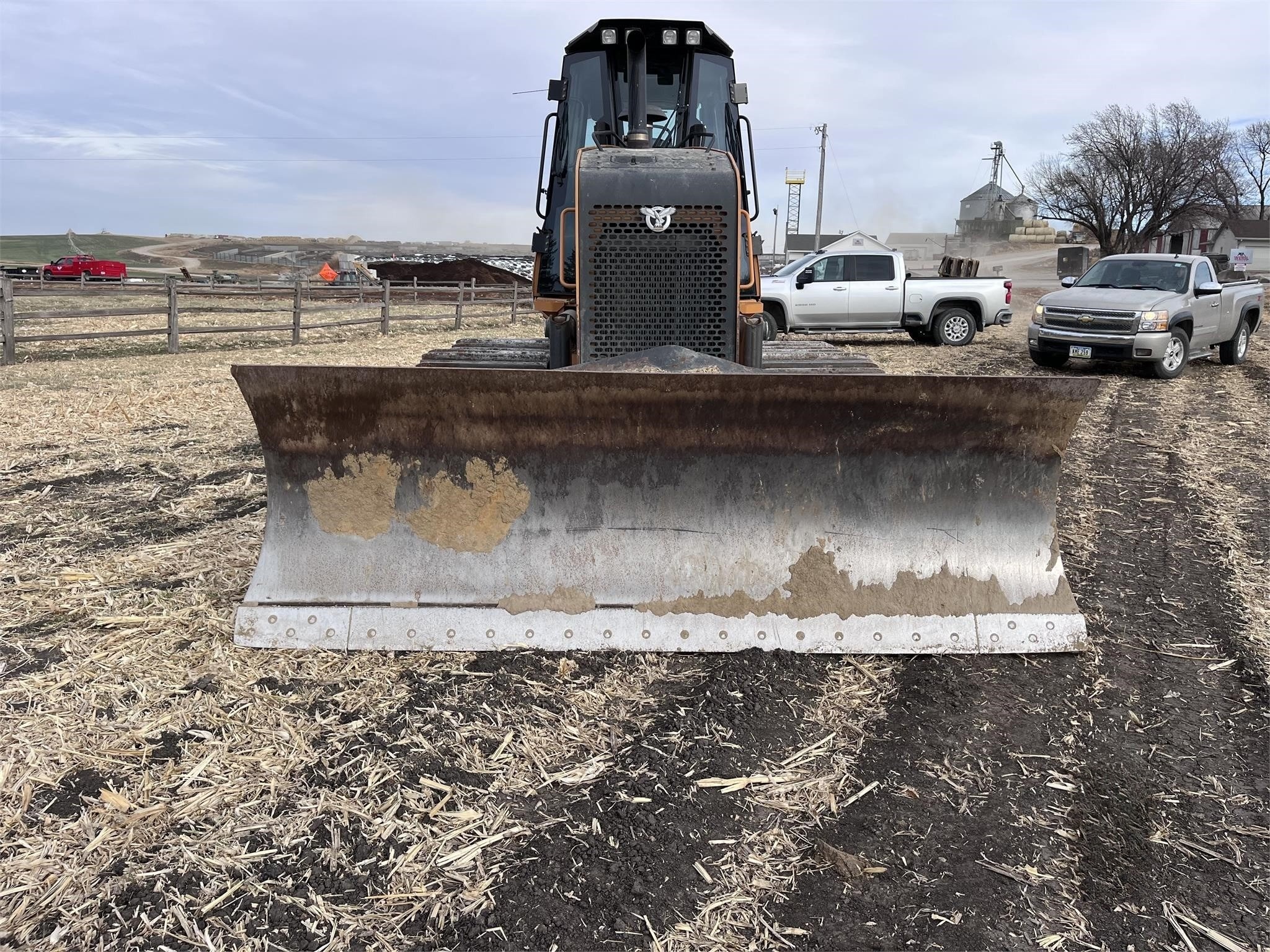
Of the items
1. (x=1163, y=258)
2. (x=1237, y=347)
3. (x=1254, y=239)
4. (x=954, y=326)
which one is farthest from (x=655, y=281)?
(x=1254, y=239)

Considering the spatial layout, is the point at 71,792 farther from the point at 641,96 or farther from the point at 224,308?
the point at 224,308

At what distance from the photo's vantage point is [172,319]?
1474 centimetres

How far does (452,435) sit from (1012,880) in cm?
234

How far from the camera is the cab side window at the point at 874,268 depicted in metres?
17.3

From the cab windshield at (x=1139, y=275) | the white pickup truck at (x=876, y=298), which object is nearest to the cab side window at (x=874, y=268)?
the white pickup truck at (x=876, y=298)

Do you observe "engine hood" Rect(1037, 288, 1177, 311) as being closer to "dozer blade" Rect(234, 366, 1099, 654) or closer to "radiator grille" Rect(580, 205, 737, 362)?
"radiator grille" Rect(580, 205, 737, 362)

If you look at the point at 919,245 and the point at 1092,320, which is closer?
the point at 1092,320

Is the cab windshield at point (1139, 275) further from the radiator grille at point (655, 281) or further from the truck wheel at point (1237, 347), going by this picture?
the radiator grille at point (655, 281)

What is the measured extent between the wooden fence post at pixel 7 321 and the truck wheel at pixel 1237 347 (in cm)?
1747

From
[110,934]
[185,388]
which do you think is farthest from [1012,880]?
[185,388]

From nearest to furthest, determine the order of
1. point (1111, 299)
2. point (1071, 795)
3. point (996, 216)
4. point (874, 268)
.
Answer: point (1071, 795) < point (1111, 299) < point (874, 268) < point (996, 216)

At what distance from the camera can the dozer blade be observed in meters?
3.40

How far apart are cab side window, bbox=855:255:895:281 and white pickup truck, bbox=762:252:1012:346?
0.01 metres

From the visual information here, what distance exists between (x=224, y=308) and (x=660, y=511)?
18170 mm
